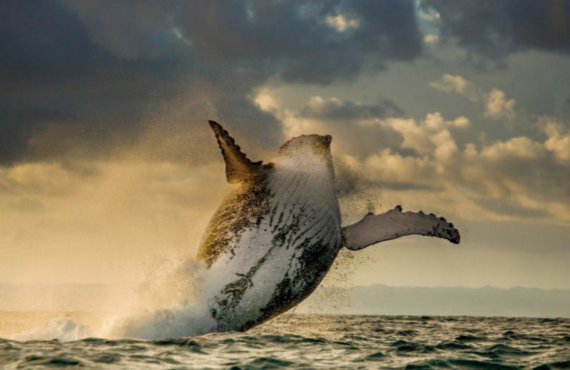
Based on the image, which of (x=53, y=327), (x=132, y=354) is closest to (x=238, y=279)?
(x=132, y=354)

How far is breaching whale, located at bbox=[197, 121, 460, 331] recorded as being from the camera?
10.3 meters

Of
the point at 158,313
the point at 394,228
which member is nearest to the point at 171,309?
the point at 158,313

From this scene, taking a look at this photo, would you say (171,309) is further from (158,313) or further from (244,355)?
(244,355)

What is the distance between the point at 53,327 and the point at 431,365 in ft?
20.0

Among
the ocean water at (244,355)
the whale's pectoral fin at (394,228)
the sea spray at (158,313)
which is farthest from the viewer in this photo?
the whale's pectoral fin at (394,228)

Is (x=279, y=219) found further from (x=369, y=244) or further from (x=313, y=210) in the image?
(x=369, y=244)

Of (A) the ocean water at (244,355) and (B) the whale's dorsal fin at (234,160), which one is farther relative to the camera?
(B) the whale's dorsal fin at (234,160)

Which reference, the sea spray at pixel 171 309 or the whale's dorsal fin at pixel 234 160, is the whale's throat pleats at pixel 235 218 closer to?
the whale's dorsal fin at pixel 234 160

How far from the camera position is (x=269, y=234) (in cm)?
1038

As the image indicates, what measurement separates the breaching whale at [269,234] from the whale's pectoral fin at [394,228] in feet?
1.34

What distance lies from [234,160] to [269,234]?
4.45 ft

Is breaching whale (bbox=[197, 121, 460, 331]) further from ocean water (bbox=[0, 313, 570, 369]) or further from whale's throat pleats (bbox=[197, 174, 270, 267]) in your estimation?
ocean water (bbox=[0, 313, 570, 369])

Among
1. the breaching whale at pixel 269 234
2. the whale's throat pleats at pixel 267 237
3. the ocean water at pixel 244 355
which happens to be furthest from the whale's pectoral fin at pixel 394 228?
the ocean water at pixel 244 355

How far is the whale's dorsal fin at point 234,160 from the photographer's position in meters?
10.5
